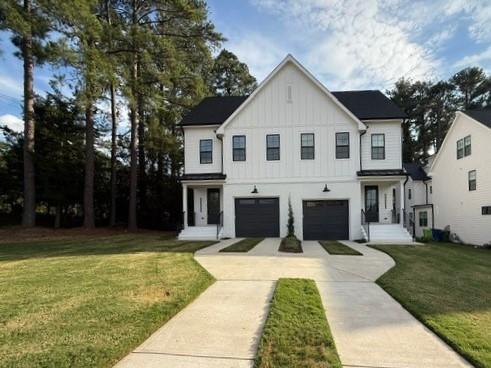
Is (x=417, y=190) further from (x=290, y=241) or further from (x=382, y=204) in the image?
(x=290, y=241)

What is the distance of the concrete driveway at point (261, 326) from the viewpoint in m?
3.24

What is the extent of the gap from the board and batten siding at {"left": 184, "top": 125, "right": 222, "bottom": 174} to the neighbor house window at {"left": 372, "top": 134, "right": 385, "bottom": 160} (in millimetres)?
8086

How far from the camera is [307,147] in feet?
53.3

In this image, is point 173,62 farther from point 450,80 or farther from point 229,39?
point 450,80

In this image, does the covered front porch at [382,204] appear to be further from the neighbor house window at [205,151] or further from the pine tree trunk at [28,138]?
the pine tree trunk at [28,138]

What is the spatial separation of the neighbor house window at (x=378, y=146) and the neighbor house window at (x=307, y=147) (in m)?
3.23

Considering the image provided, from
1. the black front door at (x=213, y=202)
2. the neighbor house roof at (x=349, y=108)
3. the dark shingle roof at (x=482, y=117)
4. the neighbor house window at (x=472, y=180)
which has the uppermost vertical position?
the neighbor house roof at (x=349, y=108)

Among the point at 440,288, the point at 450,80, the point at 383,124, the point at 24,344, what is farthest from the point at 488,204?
the point at 450,80

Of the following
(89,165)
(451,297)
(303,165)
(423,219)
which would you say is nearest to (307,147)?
(303,165)

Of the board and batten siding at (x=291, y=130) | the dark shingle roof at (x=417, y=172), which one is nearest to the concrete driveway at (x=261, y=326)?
the board and batten siding at (x=291, y=130)

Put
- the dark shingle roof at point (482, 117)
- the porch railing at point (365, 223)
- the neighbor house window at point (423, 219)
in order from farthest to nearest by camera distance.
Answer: the neighbor house window at point (423, 219), the dark shingle roof at point (482, 117), the porch railing at point (365, 223)

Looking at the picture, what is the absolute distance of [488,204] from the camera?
50.4ft

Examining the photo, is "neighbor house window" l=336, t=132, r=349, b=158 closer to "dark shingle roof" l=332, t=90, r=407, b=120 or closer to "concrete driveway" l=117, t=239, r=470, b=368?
"dark shingle roof" l=332, t=90, r=407, b=120

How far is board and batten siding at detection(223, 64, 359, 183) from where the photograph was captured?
16094mm
